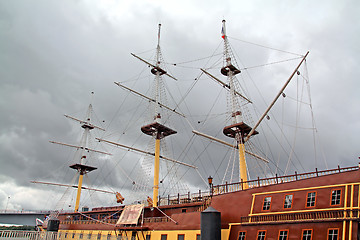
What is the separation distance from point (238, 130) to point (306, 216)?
1339 cm

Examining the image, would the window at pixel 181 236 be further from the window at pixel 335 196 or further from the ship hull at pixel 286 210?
the window at pixel 335 196

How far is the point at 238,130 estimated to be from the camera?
26.3 metres

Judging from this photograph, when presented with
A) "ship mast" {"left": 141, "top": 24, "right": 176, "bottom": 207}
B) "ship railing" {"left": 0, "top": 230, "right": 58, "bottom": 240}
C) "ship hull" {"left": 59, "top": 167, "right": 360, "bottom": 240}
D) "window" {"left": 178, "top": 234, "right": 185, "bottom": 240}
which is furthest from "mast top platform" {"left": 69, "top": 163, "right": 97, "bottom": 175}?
"window" {"left": 178, "top": 234, "right": 185, "bottom": 240}

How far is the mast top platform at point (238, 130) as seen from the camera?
25797 mm

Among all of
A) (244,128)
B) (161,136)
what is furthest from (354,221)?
(161,136)

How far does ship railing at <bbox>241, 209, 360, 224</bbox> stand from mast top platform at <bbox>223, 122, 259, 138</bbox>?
11.4m

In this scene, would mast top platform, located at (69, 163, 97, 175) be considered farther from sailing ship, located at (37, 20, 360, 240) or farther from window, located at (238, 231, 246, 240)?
window, located at (238, 231, 246, 240)

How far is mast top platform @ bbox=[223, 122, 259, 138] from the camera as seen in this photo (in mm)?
25797

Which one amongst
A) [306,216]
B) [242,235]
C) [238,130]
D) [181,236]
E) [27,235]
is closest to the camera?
[306,216]

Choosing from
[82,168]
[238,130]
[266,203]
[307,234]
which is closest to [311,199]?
[307,234]

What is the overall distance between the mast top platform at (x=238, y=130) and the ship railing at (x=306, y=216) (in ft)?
37.3

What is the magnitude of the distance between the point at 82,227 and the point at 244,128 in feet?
74.2

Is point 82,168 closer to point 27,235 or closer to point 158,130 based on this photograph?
point 158,130

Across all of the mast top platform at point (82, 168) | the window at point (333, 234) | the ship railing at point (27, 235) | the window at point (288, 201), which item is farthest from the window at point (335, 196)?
the mast top platform at point (82, 168)
